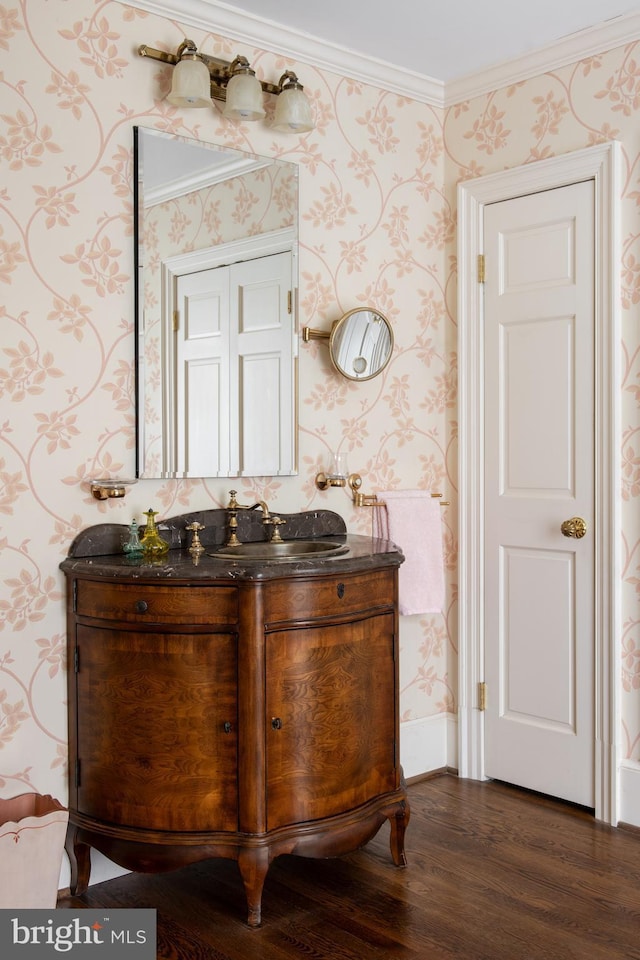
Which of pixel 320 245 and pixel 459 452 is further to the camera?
pixel 459 452

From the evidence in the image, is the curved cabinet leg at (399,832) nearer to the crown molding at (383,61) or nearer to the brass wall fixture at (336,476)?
the brass wall fixture at (336,476)

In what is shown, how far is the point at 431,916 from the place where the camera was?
7.37ft

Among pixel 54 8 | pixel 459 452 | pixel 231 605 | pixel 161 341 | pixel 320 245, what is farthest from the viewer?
pixel 459 452

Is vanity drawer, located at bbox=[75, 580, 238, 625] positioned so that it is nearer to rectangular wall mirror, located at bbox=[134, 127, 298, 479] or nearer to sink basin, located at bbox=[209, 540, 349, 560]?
sink basin, located at bbox=[209, 540, 349, 560]

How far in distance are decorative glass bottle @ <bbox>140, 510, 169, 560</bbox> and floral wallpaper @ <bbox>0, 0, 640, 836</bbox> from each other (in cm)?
9

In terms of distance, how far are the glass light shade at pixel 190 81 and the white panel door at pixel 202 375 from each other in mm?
472

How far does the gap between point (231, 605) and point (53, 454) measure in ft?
2.11

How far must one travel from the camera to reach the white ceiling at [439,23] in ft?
8.79

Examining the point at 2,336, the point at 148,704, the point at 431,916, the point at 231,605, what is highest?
the point at 2,336

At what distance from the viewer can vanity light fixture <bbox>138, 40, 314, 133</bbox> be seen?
2465mm

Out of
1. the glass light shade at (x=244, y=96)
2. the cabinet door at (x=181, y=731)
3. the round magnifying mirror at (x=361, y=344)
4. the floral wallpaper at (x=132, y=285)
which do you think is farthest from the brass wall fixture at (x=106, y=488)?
the glass light shade at (x=244, y=96)

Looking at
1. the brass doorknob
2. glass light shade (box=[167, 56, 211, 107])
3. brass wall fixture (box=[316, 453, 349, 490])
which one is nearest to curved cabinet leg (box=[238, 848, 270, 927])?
brass wall fixture (box=[316, 453, 349, 490])

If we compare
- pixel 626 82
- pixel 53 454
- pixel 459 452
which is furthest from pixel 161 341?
pixel 626 82

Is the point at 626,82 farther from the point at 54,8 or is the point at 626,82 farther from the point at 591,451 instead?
the point at 54,8
